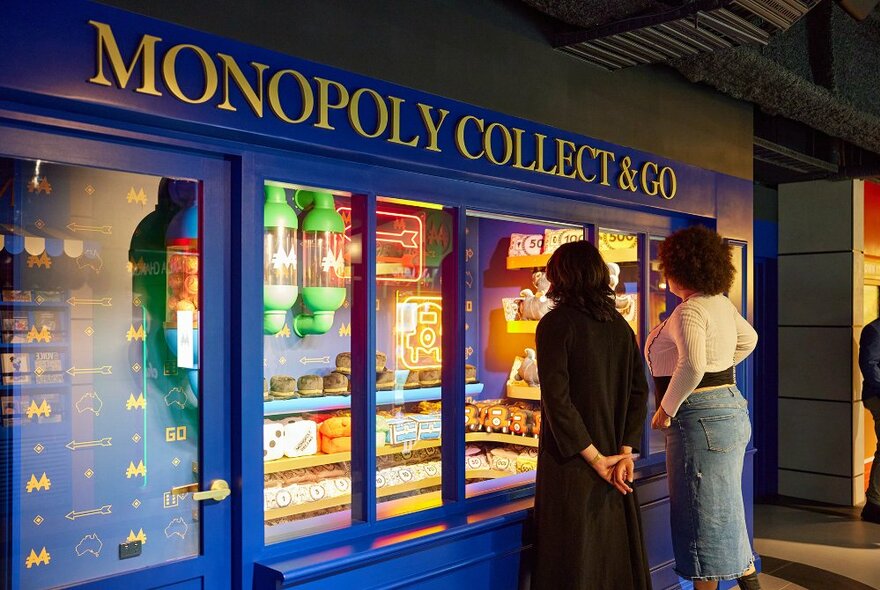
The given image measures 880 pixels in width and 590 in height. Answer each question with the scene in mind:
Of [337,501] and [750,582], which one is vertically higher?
[337,501]

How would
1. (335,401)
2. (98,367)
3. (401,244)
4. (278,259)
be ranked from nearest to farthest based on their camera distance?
1. (98,367)
2. (278,259)
3. (335,401)
4. (401,244)

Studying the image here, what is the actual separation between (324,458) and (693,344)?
4.94 feet

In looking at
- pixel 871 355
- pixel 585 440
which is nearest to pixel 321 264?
pixel 585 440

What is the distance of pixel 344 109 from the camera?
2525 millimetres

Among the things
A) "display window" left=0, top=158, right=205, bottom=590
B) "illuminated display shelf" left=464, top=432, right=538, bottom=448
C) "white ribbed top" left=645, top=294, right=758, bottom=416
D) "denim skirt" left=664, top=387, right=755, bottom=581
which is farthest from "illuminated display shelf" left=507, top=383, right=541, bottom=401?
"display window" left=0, top=158, right=205, bottom=590

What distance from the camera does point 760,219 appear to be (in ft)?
22.0

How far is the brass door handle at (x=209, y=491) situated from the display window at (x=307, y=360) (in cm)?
29

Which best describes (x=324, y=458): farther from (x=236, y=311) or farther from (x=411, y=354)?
(x=236, y=311)

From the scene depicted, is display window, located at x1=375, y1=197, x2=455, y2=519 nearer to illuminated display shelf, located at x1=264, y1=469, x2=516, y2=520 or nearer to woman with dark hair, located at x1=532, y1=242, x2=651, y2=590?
illuminated display shelf, located at x1=264, y1=469, x2=516, y2=520

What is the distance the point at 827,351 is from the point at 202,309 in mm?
5703

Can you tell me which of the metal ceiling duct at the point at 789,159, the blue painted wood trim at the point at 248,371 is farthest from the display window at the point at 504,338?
the metal ceiling duct at the point at 789,159

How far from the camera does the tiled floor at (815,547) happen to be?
Answer: 14.6ft

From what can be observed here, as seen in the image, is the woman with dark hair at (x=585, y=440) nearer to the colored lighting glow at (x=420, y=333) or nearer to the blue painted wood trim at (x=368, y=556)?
the blue painted wood trim at (x=368, y=556)

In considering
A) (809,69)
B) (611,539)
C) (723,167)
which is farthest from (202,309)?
(809,69)
